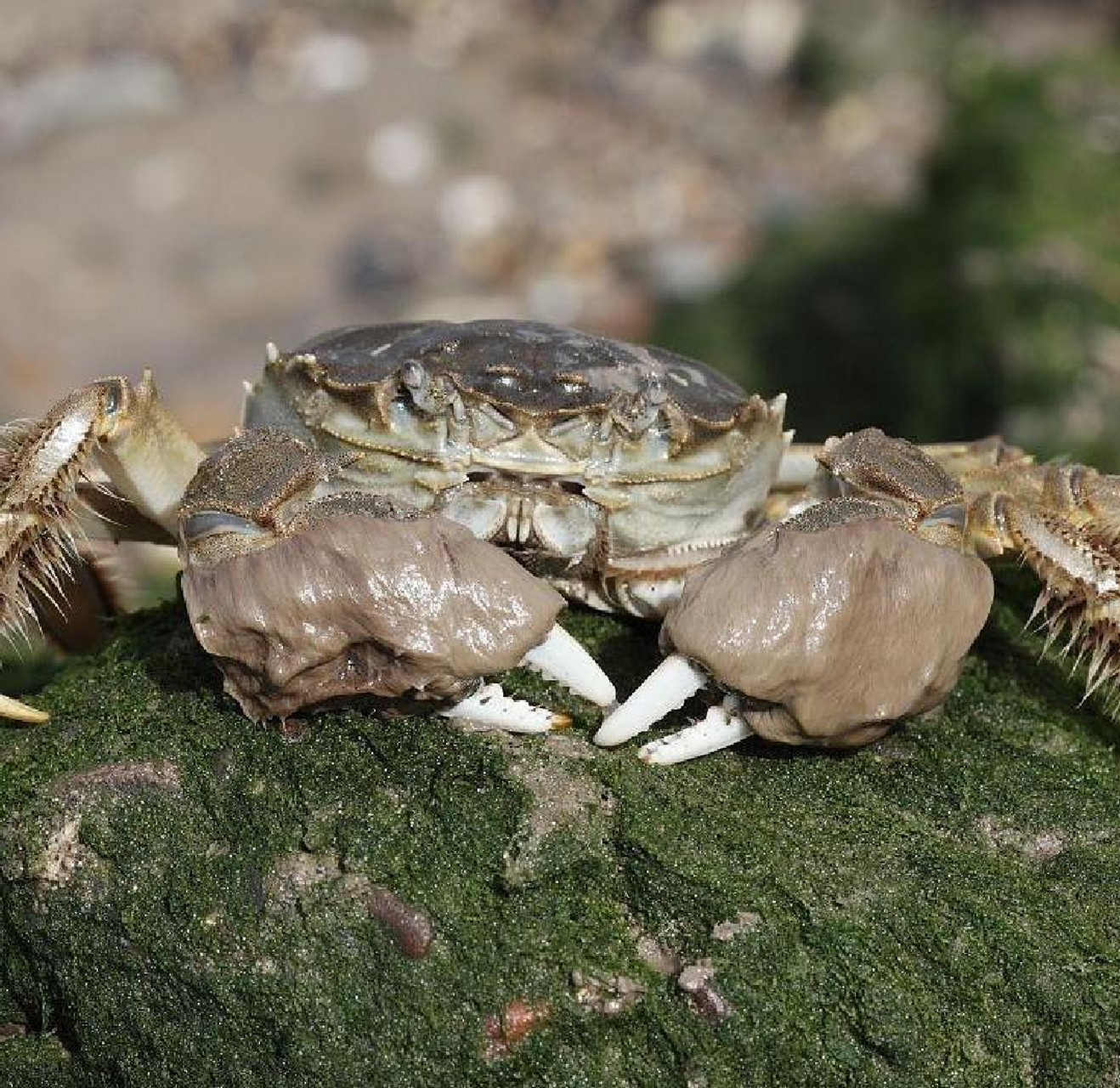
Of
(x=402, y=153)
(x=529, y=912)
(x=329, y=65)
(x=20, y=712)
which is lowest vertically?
(x=402, y=153)

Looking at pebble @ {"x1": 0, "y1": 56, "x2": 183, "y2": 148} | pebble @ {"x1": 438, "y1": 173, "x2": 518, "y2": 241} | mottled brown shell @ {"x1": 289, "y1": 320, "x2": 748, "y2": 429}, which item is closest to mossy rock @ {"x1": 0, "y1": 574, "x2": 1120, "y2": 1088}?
mottled brown shell @ {"x1": 289, "y1": 320, "x2": 748, "y2": 429}

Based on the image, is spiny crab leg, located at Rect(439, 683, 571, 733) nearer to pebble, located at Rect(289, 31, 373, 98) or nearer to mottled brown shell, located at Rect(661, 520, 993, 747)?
mottled brown shell, located at Rect(661, 520, 993, 747)

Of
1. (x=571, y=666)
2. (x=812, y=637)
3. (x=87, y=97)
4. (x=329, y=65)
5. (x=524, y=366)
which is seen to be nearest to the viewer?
(x=812, y=637)

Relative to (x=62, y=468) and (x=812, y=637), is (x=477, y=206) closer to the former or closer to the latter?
(x=62, y=468)

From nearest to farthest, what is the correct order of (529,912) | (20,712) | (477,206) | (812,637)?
(529,912), (812,637), (20,712), (477,206)

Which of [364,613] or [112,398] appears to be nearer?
[364,613]

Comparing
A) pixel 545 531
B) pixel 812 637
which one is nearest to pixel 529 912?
pixel 812 637

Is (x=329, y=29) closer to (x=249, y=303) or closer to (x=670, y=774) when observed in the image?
(x=249, y=303)

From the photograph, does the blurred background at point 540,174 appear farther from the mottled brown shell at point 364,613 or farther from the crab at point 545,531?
the mottled brown shell at point 364,613

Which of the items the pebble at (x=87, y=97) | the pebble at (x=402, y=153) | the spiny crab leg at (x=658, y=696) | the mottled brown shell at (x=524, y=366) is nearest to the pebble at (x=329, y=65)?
the pebble at (x=402, y=153)
